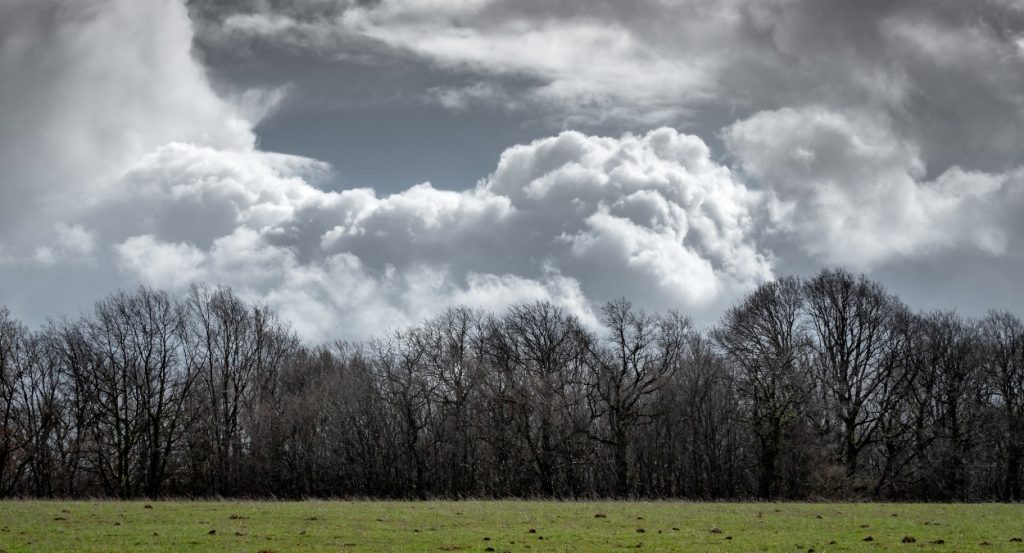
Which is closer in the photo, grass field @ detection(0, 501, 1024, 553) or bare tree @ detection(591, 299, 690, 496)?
grass field @ detection(0, 501, 1024, 553)

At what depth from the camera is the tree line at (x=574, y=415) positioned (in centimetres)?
6009

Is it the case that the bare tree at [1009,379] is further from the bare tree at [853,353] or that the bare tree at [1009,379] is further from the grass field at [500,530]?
the grass field at [500,530]

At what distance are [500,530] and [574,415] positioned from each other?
3829 centimetres

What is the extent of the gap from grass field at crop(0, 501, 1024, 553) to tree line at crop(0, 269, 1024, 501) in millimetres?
28930

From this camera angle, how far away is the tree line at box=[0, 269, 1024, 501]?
197 ft

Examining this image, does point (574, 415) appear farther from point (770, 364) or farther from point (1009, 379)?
point (1009, 379)

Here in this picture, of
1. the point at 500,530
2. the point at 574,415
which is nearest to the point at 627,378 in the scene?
the point at 574,415

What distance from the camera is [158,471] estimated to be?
6600 cm

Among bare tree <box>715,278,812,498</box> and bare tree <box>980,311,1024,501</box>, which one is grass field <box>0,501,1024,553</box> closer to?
bare tree <box>715,278,812,498</box>

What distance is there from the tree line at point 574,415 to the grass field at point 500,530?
28.9 metres

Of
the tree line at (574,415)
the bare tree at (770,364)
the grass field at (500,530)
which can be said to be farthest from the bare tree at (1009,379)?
the grass field at (500,530)

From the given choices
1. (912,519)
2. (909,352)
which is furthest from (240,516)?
(909,352)

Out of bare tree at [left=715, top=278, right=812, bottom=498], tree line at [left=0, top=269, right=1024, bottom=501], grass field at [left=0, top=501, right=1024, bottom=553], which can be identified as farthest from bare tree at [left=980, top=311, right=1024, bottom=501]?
grass field at [left=0, top=501, right=1024, bottom=553]

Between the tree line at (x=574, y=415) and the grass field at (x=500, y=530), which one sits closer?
the grass field at (x=500, y=530)
